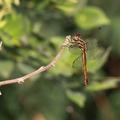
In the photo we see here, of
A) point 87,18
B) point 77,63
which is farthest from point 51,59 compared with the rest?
point 87,18

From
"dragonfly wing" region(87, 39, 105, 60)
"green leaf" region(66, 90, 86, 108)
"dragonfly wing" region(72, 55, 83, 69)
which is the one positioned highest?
"dragonfly wing" region(87, 39, 105, 60)

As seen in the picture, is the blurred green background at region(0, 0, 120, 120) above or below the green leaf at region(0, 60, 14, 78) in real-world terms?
above

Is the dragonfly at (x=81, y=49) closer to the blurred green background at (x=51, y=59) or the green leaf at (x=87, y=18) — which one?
the blurred green background at (x=51, y=59)

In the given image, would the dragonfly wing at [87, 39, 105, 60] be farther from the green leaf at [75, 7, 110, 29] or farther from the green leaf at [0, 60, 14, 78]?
the green leaf at [0, 60, 14, 78]

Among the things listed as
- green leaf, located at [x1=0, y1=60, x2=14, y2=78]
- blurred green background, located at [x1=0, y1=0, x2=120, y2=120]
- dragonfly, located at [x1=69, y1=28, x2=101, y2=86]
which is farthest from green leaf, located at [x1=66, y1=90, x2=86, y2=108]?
green leaf, located at [x1=0, y1=60, x2=14, y2=78]

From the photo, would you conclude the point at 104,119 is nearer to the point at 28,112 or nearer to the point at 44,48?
the point at 28,112

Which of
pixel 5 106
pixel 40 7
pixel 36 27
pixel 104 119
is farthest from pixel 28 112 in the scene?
pixel 40 7

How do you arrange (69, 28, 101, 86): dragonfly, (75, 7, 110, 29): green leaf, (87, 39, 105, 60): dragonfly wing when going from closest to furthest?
(69, 28, 101, 86): dragonfly
(87, 39, 105, 60): dragonfly wing
(75, 7, 110, 29): green leaf

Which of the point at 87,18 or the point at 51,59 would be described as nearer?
the point at 51,59

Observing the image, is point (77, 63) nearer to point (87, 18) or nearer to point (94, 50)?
point (94, 50)

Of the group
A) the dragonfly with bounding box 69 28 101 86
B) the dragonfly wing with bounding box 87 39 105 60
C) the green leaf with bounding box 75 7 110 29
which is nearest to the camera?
the dragonfly with bounding box 69 28 101 86

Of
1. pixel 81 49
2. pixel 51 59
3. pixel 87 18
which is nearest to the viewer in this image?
pixel 81 49
